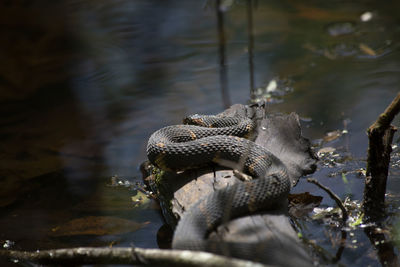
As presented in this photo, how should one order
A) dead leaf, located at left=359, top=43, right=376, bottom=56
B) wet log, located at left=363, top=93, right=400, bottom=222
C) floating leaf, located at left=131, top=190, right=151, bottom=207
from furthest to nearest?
dead leaf, located at left=359, top=43, right=376, bottom=56
floating leaf, located at left=131, top=190, right=151, bottom=207
wet log, located at left=363, top=93, right=400, bottom=222

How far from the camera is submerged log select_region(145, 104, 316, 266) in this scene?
3243 mm

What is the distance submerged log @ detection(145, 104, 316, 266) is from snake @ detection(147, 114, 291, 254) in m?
0.10

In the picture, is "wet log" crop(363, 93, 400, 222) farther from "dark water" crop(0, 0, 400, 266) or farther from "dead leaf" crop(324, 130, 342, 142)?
"dead leaf" crop(324, 130, 342, 142)

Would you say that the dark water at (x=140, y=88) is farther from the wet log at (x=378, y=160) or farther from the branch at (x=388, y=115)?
the branch at (x=388, y=115)

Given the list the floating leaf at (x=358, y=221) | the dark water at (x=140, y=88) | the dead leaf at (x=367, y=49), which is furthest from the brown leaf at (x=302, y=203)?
the dead leaf at (x=367, y=49)

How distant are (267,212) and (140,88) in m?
5.72

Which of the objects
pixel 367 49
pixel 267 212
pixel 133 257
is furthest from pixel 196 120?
pixel 367 49

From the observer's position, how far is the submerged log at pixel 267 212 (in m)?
3.24

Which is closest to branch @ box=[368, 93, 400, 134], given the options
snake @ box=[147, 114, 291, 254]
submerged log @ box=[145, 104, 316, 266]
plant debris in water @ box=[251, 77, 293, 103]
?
snake @ box=[147, 114, 291, 254]

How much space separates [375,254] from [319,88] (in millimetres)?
4612

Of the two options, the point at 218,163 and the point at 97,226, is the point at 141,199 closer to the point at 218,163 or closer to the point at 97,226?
the point at 97,226

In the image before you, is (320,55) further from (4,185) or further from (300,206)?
(4,185)

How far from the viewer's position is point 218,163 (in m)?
4.65

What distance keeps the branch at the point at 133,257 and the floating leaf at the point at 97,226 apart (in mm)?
766
